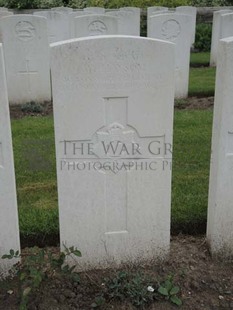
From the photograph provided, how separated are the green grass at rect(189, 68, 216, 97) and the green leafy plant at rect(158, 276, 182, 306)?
5.50 m

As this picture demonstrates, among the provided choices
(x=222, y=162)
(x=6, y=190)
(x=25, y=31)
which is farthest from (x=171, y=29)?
(x=6, y=190)

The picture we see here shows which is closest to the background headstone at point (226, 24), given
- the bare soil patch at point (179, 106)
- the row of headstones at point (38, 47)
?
the row of headstones at point (38, 47)

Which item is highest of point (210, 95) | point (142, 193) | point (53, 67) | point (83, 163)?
point (53, 67)

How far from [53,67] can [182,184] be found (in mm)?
1999

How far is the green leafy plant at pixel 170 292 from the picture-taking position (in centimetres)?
259

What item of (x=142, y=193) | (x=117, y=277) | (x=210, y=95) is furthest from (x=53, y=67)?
(x=210, y=95)

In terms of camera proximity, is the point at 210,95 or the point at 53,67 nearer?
the point at 53,67

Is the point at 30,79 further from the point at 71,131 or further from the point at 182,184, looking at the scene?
the point at 71,131

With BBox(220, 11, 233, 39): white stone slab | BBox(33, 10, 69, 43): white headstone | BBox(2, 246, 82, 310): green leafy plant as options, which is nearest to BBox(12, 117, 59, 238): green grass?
BBox(2, 246, 82, 310): green leafy plant

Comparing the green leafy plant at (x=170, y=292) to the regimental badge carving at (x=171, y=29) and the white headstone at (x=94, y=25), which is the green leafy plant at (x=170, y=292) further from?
the white headstone at (x=94, y=25)

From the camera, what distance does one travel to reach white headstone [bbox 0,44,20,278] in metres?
2.47

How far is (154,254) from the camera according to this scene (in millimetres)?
2957

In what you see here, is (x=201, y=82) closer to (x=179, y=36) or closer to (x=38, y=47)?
(x=179, y=36)

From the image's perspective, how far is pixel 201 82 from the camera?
8445mm
